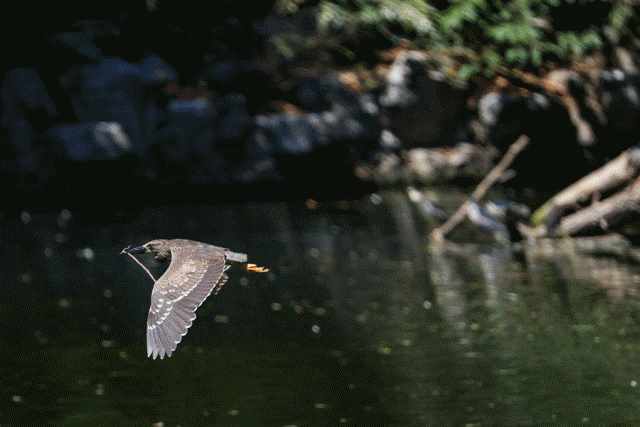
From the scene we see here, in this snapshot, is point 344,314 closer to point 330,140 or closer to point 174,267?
point 174,267

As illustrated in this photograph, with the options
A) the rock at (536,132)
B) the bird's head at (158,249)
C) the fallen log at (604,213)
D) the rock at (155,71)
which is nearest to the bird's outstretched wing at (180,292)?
the bird's head at (158,249)

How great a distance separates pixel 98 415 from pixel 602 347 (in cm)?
530

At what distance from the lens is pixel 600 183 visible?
17875 mm

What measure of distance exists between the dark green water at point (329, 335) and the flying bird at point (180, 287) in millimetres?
3648

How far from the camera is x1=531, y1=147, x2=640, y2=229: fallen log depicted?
57.8ft

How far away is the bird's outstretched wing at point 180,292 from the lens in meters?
6.91

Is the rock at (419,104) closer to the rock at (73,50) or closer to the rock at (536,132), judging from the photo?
the rock at (536,132)

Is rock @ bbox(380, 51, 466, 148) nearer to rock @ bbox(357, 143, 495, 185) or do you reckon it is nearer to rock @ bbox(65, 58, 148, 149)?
rock @ bbox(357, 143, 495, 185)

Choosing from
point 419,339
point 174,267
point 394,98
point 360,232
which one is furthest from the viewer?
point 394,98

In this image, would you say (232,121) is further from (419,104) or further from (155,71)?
(419,104)

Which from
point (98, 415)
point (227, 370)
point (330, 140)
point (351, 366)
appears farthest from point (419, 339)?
point (330, 140)

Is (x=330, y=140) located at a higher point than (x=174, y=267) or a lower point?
lower

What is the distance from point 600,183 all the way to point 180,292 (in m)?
11.6

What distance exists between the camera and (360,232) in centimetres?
2016
